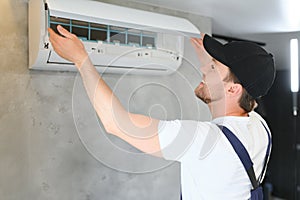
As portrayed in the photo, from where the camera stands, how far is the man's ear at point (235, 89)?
125 centimetres

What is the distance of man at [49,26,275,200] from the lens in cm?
102

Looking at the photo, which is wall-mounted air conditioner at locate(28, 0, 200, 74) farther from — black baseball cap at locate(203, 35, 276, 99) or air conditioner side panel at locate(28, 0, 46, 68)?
black baseball cap at locate(203, 35, 276, 99)

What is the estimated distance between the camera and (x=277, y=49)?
3406 millimetres

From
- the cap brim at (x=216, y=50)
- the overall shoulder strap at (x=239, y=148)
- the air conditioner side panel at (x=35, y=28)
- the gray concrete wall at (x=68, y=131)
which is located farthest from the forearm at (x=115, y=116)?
the gray concrete wall at (x=68, y=131)

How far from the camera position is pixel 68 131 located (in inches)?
67.1

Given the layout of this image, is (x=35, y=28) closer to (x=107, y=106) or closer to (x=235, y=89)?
(x=107, y=106)

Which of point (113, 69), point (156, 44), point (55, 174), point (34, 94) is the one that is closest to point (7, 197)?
point (55, 174)

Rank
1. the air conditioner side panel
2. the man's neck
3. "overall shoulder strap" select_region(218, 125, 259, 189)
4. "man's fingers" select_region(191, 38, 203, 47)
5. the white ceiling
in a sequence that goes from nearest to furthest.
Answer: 1. "overall shoulder strap" select_region(218, 125, 259, 189)
2. the man's neck
3. the air conditioner side panel
4. "man's fingers" select_region(191, 38, 203, 47)
5. the white ceiling

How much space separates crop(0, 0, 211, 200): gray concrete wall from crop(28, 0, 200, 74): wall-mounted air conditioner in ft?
0.27

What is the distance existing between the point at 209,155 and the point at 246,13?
4.48 feet

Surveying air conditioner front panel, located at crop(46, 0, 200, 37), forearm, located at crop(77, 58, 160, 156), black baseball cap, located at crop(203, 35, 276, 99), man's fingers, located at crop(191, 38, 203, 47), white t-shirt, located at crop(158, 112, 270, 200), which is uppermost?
air conditioner front panel, located at crop(46, 0, 200, 37)

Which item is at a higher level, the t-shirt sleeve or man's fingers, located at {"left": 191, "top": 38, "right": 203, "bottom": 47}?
man's fingers, located at {"left": 191, "top": 38, "right": 203, "bottom": 47}

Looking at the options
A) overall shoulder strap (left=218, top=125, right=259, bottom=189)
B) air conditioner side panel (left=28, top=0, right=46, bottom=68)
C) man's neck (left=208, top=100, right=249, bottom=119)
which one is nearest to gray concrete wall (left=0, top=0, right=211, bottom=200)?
air conditioner side panel (left=28, top=0, right=46, bottom=68)

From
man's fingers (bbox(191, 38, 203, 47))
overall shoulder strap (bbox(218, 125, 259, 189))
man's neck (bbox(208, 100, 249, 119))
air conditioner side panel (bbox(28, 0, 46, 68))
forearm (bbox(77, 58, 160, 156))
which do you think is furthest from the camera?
man's fingers (bbox(191, 38, 203, 47))
